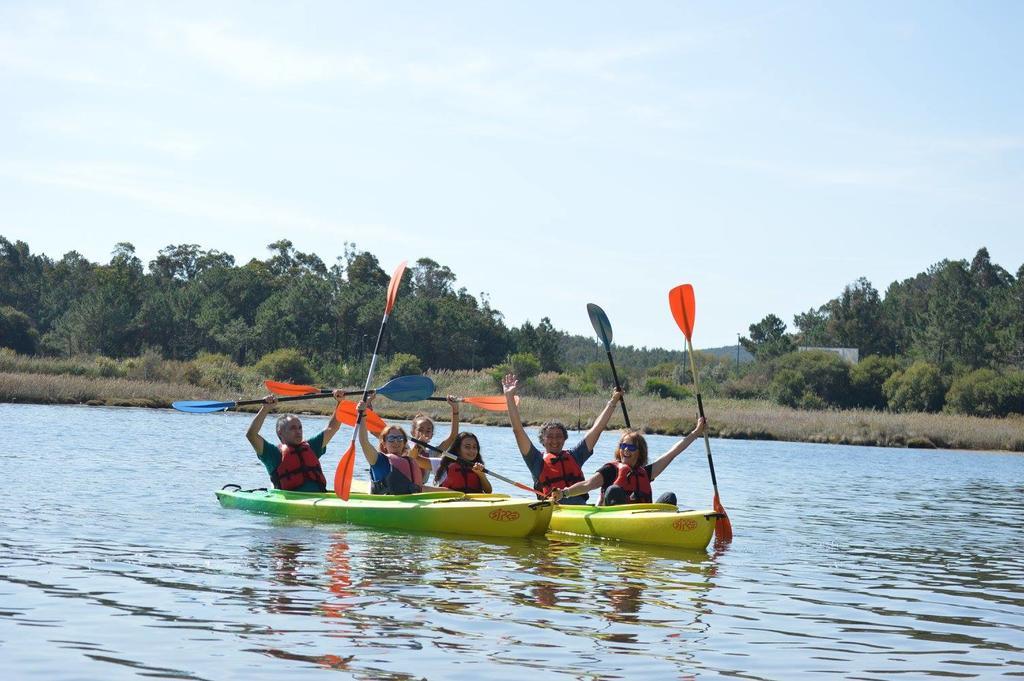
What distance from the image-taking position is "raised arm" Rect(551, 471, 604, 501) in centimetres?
1004

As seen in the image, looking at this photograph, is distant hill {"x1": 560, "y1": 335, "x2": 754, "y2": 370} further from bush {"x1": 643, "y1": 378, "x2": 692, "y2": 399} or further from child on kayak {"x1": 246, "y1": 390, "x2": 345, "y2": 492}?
child on kayak {"x1": 246, "y1": 390, "x2": 345, "y2": 492}

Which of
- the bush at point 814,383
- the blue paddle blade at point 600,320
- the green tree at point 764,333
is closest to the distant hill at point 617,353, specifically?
the green tree at point 764,333

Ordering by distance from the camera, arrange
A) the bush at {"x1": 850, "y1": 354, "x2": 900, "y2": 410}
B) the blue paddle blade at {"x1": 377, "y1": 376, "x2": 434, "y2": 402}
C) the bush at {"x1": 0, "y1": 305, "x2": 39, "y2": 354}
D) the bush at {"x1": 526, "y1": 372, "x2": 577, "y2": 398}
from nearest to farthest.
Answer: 1. the blue paddle blade at {"x1": 377, "y1": 376, "x2": 434, "y2": 402}
2. the bush at {"x1": 526, "y1": 372, "x2": 577, "y2": 398}
3. the bush at {"x1": 850, "y1": 354, "x2": 900, "y2": 410}
4. the bush at {"x1": 0, "y1": 305, "x2": 39, "y2": 354}

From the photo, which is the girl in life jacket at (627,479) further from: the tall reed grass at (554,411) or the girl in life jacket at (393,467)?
the tall reed grass at (554,411)

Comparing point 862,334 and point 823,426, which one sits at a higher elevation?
point 862,334

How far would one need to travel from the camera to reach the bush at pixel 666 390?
1598 inches

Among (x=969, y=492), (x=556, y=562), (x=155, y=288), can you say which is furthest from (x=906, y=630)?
(x=155, y=288)

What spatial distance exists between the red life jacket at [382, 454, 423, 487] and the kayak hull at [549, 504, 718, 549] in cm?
146

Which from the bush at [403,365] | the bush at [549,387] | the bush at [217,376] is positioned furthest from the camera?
the bush at [403,365]

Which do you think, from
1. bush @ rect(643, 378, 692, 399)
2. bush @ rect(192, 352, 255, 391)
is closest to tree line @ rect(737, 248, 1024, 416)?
bush @ rect(643, 378, 692, 399)

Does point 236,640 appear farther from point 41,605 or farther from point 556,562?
point 556,562

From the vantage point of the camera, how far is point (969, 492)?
722 inches

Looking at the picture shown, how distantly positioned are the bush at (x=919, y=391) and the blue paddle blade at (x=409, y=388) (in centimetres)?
3358

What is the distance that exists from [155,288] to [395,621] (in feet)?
175
